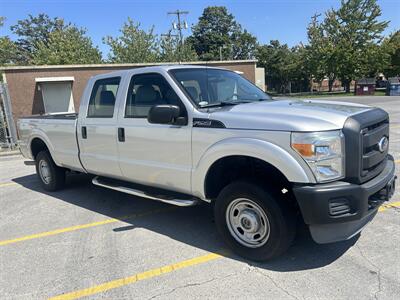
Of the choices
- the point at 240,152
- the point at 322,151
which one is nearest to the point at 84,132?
the point at 240,152

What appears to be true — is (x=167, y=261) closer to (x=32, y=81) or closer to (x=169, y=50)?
(x=32, y=81)

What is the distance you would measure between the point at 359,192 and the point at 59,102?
17740 millimetres

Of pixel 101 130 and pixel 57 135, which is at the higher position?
pixel 101 130

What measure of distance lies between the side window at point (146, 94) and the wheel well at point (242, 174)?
845mm

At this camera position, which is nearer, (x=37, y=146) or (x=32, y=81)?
(x=37, y=146)

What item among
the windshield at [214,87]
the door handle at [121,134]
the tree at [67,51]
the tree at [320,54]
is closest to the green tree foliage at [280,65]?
the tree at [320,54]

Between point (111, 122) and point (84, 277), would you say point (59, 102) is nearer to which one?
point (111, 122)

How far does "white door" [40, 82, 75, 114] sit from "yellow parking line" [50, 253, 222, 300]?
1622 centimetres

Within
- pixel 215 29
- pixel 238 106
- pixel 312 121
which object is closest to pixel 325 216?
pixel 312 121

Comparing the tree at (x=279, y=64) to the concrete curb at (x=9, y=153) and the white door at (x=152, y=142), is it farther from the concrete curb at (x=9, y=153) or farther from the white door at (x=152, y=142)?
the white door at (x=152, y=142)

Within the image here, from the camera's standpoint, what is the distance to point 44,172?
6609 mm

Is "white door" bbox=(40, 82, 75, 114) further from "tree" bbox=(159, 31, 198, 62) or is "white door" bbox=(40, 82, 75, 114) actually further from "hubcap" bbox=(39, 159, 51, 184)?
"tree" bbox=(159, 31, 198, 62)

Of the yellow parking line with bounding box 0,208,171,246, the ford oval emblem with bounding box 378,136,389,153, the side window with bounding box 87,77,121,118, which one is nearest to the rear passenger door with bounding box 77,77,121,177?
the side window with bounding box 87,77,121,118

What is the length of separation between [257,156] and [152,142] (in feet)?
4.86
